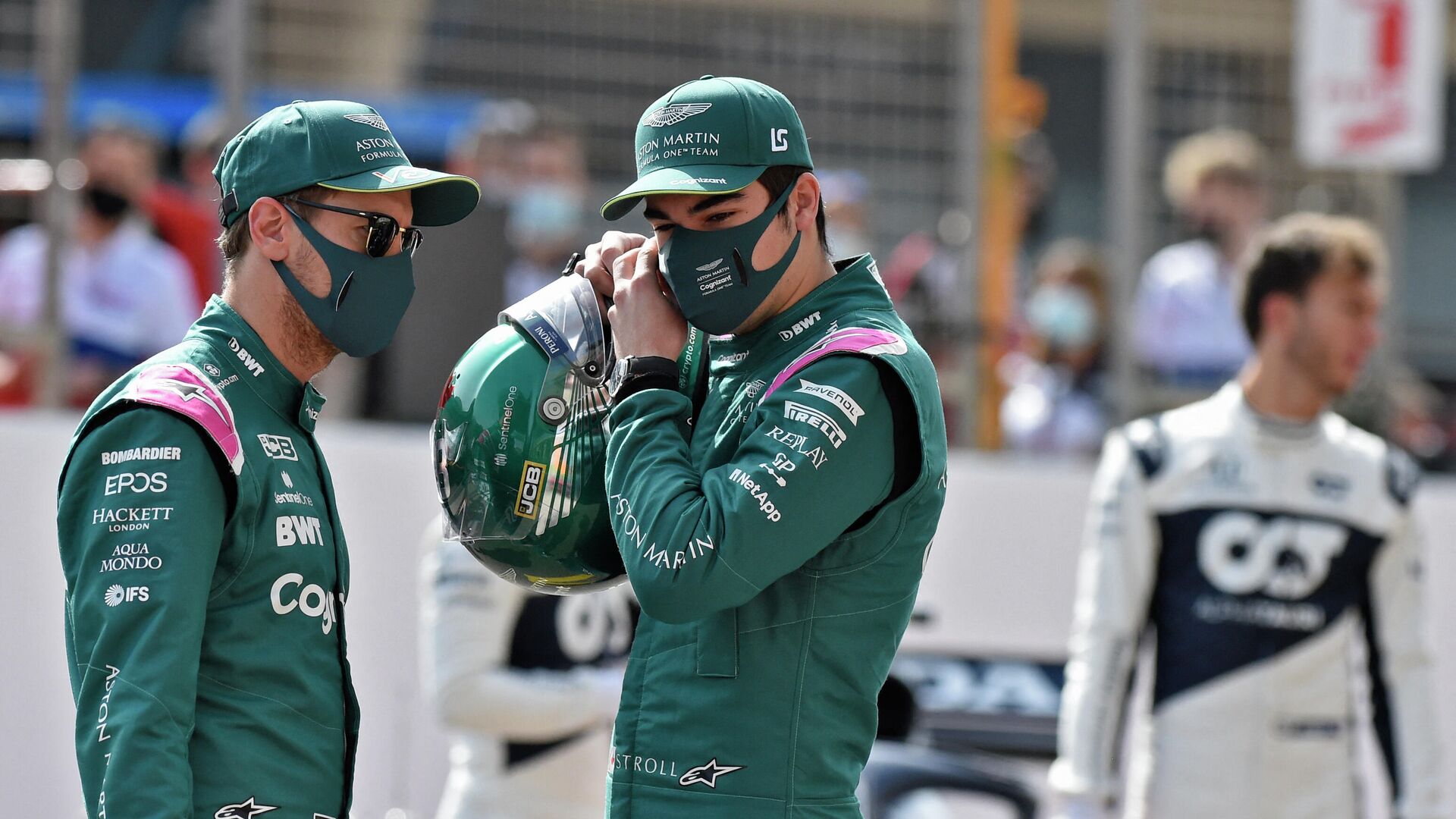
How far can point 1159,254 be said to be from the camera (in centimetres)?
638

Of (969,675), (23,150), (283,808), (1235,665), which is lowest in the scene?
(969,675)

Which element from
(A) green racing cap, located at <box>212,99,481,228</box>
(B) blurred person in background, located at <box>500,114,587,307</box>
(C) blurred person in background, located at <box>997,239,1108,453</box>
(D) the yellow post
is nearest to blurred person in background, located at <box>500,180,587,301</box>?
(B) blurred person in background, located at <box>500,114,587,307</box>

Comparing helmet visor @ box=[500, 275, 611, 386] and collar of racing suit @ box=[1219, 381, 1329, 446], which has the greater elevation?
helmet visor @ box=[500, 275, 611, 386]

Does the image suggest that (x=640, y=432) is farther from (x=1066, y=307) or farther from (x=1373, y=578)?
(x=1066, y=307)

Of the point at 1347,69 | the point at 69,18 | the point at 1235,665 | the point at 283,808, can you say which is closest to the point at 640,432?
the point at 283,808

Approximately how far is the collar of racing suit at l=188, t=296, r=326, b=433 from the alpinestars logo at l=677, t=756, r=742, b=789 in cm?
80

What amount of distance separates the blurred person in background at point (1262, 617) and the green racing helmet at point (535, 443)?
6.62 feet

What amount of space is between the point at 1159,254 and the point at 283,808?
4.50 metres

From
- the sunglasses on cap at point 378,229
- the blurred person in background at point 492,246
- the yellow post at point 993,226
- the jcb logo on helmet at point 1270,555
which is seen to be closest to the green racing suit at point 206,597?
the sunglasses on cap at point 378,229

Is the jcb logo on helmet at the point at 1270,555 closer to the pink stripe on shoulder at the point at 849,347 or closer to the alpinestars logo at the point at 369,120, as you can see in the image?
the pink stripe on shoulder at the point at 849,347

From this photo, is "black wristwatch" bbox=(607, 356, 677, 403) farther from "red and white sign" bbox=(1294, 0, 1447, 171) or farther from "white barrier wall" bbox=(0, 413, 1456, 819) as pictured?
"red and white sign" bbox=(1294, 0, 1447, 171)

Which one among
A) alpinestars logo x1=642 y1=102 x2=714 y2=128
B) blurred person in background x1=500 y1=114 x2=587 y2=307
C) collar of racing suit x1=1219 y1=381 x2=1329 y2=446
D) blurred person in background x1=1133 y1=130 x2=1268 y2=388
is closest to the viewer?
alpinestars logo x1=642 y1=102 x2=714 y2=128

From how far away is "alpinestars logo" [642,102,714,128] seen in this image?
2.63 metres

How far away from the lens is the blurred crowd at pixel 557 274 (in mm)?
6074
